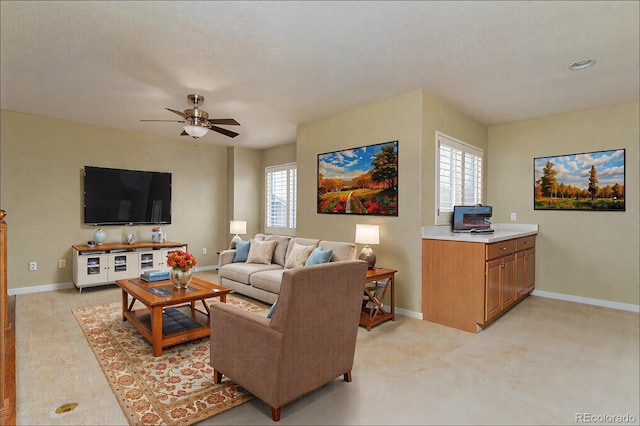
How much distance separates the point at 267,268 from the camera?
4688mm

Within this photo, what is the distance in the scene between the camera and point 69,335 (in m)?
3.28

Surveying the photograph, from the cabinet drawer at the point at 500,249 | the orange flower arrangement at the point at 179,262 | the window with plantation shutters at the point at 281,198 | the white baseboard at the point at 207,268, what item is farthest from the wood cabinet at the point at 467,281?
the white baseboard at the point at 207,268

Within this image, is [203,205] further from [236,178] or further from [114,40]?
[114,40]

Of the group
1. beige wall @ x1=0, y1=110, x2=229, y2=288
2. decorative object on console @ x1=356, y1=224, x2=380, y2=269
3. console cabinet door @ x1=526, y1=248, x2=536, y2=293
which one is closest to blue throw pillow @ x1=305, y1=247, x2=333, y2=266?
decorative object on console @ x1=356, y1=224, x2=380, y2=269

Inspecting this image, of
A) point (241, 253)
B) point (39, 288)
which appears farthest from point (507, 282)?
point (39, 288)

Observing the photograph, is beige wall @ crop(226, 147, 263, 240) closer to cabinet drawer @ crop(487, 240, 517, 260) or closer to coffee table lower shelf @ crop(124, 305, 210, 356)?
coffee table lower shelf @ crop(124, 305, 210, 356)

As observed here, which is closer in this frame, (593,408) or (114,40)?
(593,408)

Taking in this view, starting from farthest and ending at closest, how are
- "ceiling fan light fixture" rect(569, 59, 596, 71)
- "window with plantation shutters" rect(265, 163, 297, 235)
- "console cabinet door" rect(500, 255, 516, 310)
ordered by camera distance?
1. "window with plantation shutters" rect(265, 163, 297, 235)
2. "console cabinet door" rect(500, 255, 516, 310)
3. "ceiling fan light fixture" rect(569, 59, 596, 71)

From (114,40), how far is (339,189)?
3.01 metres

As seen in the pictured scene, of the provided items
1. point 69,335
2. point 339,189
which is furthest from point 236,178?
point 69,335

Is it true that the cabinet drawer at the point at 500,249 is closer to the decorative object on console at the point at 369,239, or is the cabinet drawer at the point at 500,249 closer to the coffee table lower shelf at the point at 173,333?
the decorative object on console at the point at 369,239

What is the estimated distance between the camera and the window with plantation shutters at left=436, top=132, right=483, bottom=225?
4191 mm

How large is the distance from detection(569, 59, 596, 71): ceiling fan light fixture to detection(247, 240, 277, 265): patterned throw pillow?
408 centimetres

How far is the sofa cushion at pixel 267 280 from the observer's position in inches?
160
